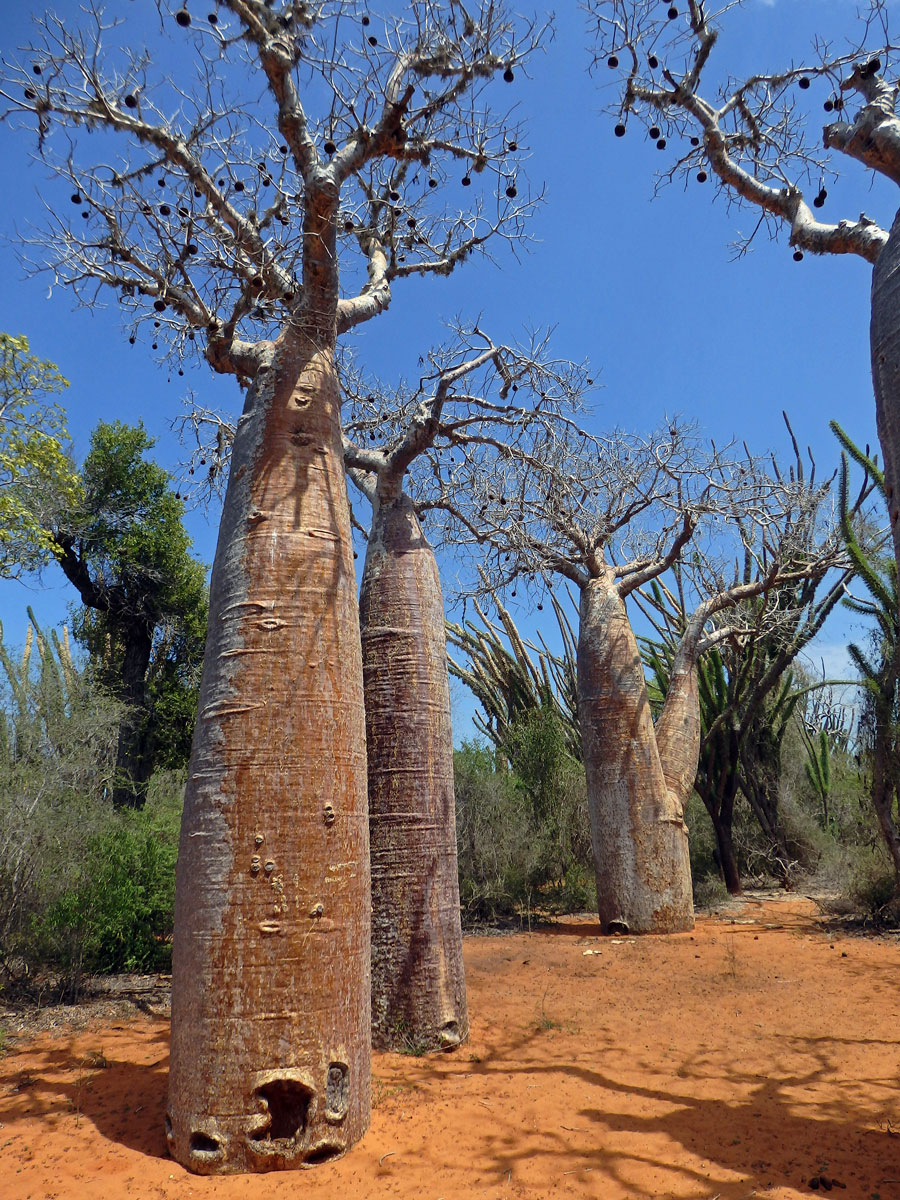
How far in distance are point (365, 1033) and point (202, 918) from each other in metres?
0.67

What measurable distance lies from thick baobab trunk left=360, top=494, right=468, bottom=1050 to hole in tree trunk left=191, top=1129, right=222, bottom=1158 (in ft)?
4.27

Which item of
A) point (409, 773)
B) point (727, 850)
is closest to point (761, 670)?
point (727, 850)

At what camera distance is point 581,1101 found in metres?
2.80

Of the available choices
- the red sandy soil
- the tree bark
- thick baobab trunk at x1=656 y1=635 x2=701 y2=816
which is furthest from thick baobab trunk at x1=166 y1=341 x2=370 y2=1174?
the tree bark

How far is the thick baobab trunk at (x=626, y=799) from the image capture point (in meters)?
6.14

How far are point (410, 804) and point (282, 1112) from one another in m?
1.50

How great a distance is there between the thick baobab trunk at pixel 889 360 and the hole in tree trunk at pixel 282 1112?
7.48 feet

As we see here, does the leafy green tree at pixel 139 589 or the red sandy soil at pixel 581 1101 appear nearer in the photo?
the red sandy soil at pixel 581 1101

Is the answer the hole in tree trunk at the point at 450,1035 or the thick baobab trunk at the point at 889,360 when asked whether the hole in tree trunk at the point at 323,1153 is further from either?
the thick baobab trunk at the point at 889,360

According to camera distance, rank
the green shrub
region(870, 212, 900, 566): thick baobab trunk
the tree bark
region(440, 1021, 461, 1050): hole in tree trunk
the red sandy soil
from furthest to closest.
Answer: the tree bark, the green shrub, region(440, 1021, 461, 1050): hole in tree trunk, the red sandy soil, region(870, 212, 900, 566): thick baobab trunk

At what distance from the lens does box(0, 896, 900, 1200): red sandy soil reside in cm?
217

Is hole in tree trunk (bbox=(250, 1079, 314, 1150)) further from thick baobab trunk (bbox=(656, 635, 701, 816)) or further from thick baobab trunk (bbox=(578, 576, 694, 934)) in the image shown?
thick baobab trunk (bbox=(656, 635, 701, 816))

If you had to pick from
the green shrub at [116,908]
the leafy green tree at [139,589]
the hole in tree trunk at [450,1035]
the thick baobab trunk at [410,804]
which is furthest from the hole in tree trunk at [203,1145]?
the leafy green tree at [139,589]

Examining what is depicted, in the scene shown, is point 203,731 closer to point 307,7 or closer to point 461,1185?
point 461,1185
